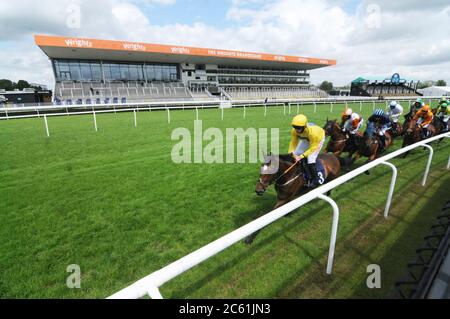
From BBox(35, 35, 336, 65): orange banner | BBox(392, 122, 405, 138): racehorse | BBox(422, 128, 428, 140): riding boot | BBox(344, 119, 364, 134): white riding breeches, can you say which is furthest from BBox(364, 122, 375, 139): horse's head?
BBox(35, 35, 336, 65): orange banner

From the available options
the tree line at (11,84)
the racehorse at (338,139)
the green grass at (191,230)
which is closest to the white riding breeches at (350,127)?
the racehorse at (338,139)

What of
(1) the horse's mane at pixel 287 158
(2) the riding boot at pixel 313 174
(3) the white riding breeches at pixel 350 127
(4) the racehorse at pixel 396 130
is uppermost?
(3) the white riding breeches at pixel 350 127

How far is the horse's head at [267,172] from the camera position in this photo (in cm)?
344

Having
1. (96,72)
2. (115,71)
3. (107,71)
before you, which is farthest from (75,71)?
(115,71)

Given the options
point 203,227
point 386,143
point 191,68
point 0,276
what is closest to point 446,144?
point 386,143

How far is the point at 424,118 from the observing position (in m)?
7.59

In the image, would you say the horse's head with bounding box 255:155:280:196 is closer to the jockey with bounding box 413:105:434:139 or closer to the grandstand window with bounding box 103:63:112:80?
the jockey with bounding box 413:105:434:139

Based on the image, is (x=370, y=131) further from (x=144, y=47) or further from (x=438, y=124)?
(x=144, y=47)

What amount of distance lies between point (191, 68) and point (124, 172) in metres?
41.1

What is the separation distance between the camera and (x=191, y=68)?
43.8 m

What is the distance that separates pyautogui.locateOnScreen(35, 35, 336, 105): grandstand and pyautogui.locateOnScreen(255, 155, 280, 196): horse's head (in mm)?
28503

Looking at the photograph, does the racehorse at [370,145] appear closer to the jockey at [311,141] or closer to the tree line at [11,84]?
the jockey at [311,141]

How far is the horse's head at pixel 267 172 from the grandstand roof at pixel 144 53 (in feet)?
114
